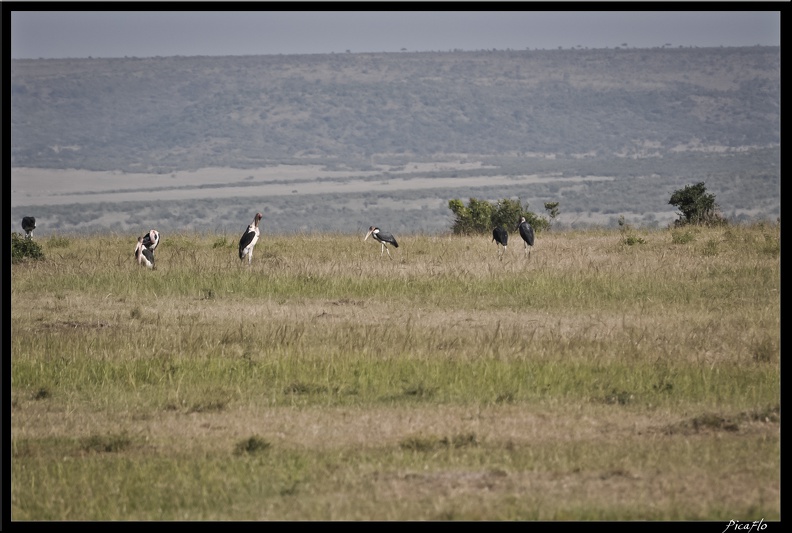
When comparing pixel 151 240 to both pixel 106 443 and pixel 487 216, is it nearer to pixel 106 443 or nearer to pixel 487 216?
pixel 487 216

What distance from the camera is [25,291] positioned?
1820 centimetres

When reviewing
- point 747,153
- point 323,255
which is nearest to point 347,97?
point 747,153

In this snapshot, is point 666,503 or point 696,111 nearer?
point 666,503

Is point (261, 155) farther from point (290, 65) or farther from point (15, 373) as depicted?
point (15, 373)

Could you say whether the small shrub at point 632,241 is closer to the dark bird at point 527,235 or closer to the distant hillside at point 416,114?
the dark bird at point 527,235

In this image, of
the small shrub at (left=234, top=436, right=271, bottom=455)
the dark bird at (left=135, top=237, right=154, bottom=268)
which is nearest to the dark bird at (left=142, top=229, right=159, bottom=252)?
the dark bird at (left=135, top=237, right=154, bottom=268)

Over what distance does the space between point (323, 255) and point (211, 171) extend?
117 meters

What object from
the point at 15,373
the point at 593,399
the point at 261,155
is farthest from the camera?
the point at 261,155

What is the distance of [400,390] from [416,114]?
16620cm

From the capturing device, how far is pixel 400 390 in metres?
11.5

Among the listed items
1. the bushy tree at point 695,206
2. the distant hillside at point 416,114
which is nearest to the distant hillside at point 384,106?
the distant hillside at point 416,114

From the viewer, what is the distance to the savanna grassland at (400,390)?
27.3 feet

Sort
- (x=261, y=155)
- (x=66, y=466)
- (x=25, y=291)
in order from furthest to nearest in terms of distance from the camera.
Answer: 1. (x=261, y=155)
2. (x=25, y=291)
3. (x=66, y=466)

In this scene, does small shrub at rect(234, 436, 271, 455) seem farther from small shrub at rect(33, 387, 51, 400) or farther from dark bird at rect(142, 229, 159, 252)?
dark bird at rect(142, 229, 159, 252)
